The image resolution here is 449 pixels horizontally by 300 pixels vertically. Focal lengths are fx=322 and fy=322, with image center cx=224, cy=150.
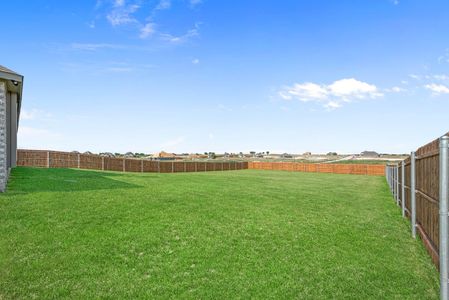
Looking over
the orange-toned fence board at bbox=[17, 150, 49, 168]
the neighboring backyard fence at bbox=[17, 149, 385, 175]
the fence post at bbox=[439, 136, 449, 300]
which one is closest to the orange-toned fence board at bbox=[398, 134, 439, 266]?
the fence post at bbox=[439, 136, 449, 300]

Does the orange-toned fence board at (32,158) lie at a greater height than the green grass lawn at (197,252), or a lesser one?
greater

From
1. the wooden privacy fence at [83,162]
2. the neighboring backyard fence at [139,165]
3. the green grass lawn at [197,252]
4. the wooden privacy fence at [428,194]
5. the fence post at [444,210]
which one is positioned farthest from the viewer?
the neighboring backyard fence at [139,165]

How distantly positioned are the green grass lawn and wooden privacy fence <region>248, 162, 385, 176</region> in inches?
1470

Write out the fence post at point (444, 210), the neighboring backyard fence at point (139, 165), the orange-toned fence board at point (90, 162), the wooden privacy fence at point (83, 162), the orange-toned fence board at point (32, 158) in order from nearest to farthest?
the fence post at point (444, 210) < the orange-toned fence board at point (32, 158) < the wooden privacy fence at point (83, 162) < the neighboring backyard fence at point (139, 165) < the orange-toned fence board at point (90, 162)

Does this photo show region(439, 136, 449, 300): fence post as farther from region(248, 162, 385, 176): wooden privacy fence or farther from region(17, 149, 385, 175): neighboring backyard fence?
region(248, 162, 385, 176): wooden privacy fence

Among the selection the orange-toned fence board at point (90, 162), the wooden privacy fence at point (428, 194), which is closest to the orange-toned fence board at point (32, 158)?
the orange-toned fence board at point (90, 162)

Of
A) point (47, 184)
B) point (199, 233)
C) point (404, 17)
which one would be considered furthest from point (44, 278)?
point (404, 17)

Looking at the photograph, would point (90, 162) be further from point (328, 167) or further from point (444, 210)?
point (328, 167)

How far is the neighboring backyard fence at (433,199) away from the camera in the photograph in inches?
120

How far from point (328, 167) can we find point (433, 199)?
43622mm

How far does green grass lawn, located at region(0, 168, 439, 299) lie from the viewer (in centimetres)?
422

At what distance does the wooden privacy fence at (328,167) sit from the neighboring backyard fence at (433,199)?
38.9 metres

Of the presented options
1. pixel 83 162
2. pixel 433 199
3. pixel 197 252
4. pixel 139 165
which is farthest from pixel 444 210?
pixel 139 165

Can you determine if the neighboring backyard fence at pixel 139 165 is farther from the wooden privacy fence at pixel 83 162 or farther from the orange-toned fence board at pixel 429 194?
the orange-toned fence board at pixel 429 194
